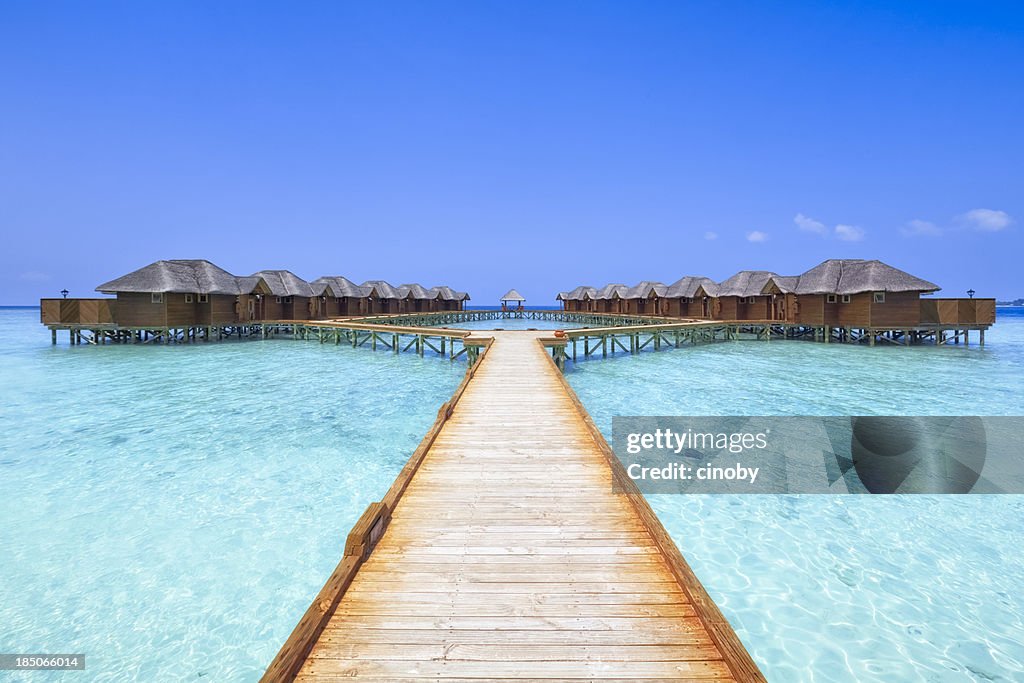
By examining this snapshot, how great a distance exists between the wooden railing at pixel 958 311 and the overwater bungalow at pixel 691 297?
1243cm

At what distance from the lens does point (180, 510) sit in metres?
6.46

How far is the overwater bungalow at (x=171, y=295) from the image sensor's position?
84.5 ft

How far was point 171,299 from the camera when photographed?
1035 inches

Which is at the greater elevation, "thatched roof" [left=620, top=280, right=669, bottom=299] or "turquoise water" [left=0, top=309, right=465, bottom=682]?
"thatched roof" [left=620, top=280, right=669, bottom=299]

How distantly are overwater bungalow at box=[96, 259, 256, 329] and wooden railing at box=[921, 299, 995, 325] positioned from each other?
42700 millimetres

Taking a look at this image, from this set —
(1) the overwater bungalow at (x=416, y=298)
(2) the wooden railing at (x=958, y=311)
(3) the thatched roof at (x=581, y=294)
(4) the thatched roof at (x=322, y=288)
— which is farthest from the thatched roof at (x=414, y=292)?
(2) the wooden railing at (x=958, y=311)

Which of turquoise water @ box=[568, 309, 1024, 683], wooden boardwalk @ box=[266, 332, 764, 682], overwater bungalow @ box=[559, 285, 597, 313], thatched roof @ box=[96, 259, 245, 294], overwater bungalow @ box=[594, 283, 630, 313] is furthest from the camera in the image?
overwater bungalow @ box=[559, 285, 597, 313]

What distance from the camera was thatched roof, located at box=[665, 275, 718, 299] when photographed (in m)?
35.8

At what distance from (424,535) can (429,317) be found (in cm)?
4442

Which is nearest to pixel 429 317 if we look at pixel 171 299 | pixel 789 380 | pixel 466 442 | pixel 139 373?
pixel 171 299

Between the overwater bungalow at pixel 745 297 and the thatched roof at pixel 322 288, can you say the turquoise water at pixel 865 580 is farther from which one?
the thatched roof at pixel 322 288

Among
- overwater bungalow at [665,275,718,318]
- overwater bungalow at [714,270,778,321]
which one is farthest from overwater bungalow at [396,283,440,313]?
overwater bungalow at [714,270,778,321]

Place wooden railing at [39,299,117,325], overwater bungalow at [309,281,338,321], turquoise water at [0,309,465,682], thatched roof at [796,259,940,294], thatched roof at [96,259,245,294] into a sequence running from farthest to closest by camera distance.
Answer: overwater bungalow at [309,281,338,321] → wooden railing at [39,299,117,325] → thatched roof at [96,259,245,294] → thatched roof at [796,259,940,294] → turquoise water at [0,309,465,682]

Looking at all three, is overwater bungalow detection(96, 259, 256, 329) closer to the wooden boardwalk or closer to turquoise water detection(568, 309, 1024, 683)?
the wooden boardwalk
